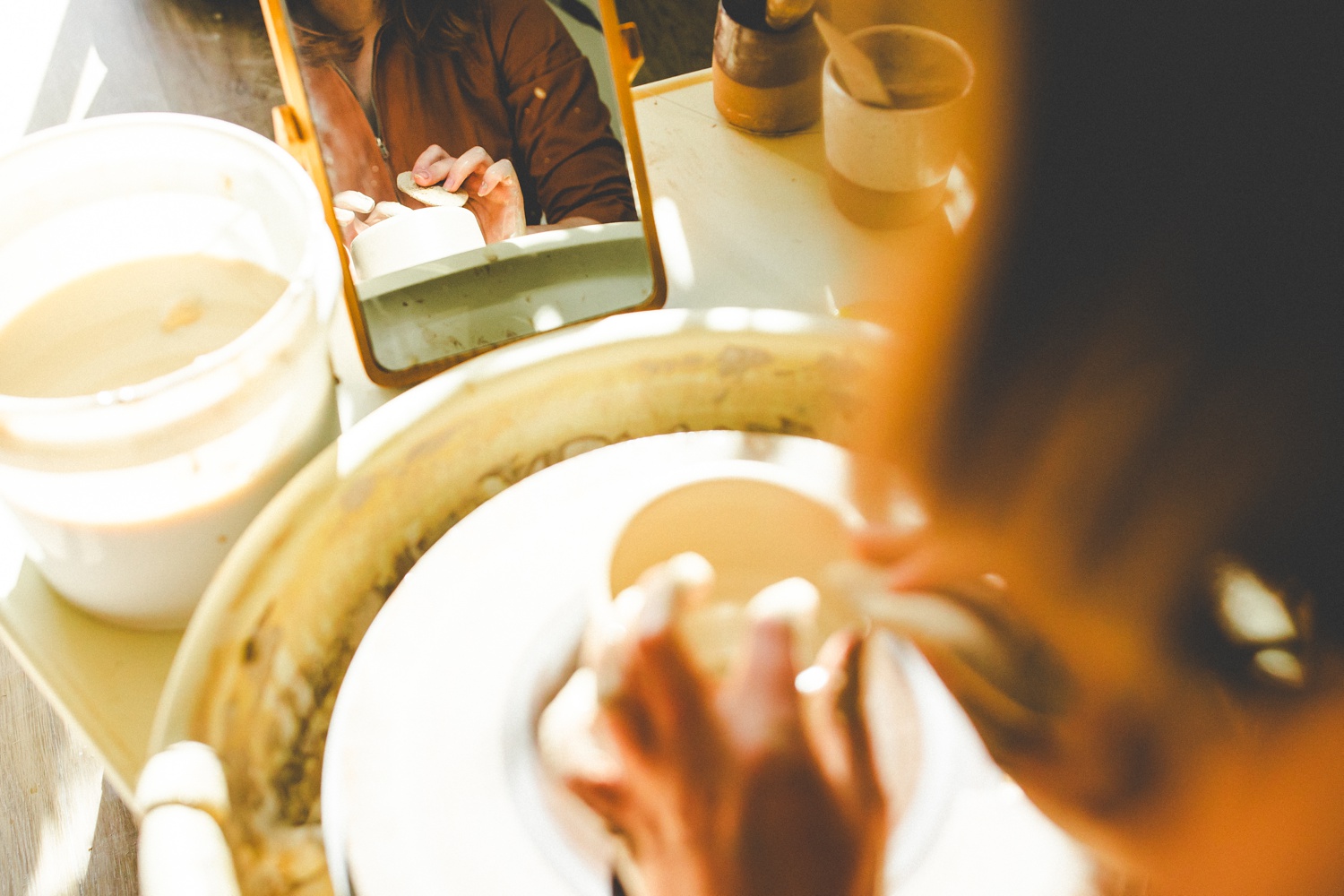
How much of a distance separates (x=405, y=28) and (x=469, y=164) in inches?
3.4

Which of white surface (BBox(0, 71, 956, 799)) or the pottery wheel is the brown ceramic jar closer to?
white surface (BBox(0, 71, 956, 799))

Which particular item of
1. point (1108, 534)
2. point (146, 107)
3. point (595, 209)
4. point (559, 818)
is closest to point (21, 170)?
point (595, 209)

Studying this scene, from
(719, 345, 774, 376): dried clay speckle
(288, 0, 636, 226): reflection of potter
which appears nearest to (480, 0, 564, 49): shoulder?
(288, 0, 636, 226): reflection of potter

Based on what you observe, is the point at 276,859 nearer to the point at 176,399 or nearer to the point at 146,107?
the point at 176,399

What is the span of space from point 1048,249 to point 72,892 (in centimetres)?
69

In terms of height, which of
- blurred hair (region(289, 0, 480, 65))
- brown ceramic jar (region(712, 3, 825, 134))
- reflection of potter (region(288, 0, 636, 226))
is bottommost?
brown ceramic jar (region(712, 3, 825, 134))

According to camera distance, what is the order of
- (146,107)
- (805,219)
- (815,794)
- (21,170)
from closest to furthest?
1. (815,794)
2. (21,170)
3. (805,219)
4. (146,107)

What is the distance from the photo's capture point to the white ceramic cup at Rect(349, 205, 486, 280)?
544mm

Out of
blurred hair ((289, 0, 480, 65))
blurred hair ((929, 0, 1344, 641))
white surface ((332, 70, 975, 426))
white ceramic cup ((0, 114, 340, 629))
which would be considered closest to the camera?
blurred hair ((929, 0, 1344, 641))

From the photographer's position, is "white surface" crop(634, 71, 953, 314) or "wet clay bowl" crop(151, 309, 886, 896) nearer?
"wet clay bowl" crop(151, 309, 886, 896)

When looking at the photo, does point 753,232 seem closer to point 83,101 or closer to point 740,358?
point 740,358

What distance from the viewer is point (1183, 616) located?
1.19 ft

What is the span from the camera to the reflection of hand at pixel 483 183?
0.56 m

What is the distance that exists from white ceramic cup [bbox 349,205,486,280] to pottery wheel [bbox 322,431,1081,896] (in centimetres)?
19
